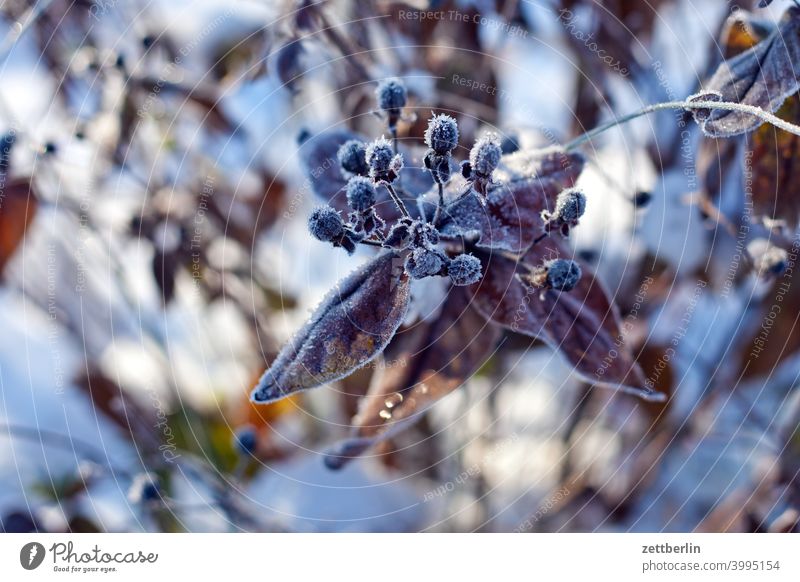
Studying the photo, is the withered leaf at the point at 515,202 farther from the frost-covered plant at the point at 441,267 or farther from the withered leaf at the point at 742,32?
the withered leaf at the point at 742,32

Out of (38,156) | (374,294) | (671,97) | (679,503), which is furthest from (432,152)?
(679,503)

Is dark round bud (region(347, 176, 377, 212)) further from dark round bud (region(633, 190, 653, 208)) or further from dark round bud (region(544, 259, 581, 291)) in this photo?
dark round bud (region(633, 190, 653, 208))

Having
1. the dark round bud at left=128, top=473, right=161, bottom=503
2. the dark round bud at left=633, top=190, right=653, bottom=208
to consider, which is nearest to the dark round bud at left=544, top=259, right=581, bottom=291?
the dark round bud at left=633, top=190, right=653, bottom=208

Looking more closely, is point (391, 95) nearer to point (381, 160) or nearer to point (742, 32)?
point (381, 160)

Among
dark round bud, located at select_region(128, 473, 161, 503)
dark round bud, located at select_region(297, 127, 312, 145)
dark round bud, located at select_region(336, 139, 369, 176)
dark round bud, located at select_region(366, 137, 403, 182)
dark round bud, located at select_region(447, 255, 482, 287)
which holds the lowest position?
dark round bud, located at select_region(128, 473, 161, 503)

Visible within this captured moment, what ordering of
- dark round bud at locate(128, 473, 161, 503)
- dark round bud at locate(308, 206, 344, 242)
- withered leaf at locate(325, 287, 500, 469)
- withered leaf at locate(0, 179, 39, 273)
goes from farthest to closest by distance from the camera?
withered leaf at locate(0, 179, 39, 273) → dark round bud at locate(128, 473, 161, 503) → withered leaf at locate(325, 287, 500, 469) → dark round bud at locate(308, 206, 344, 242)
